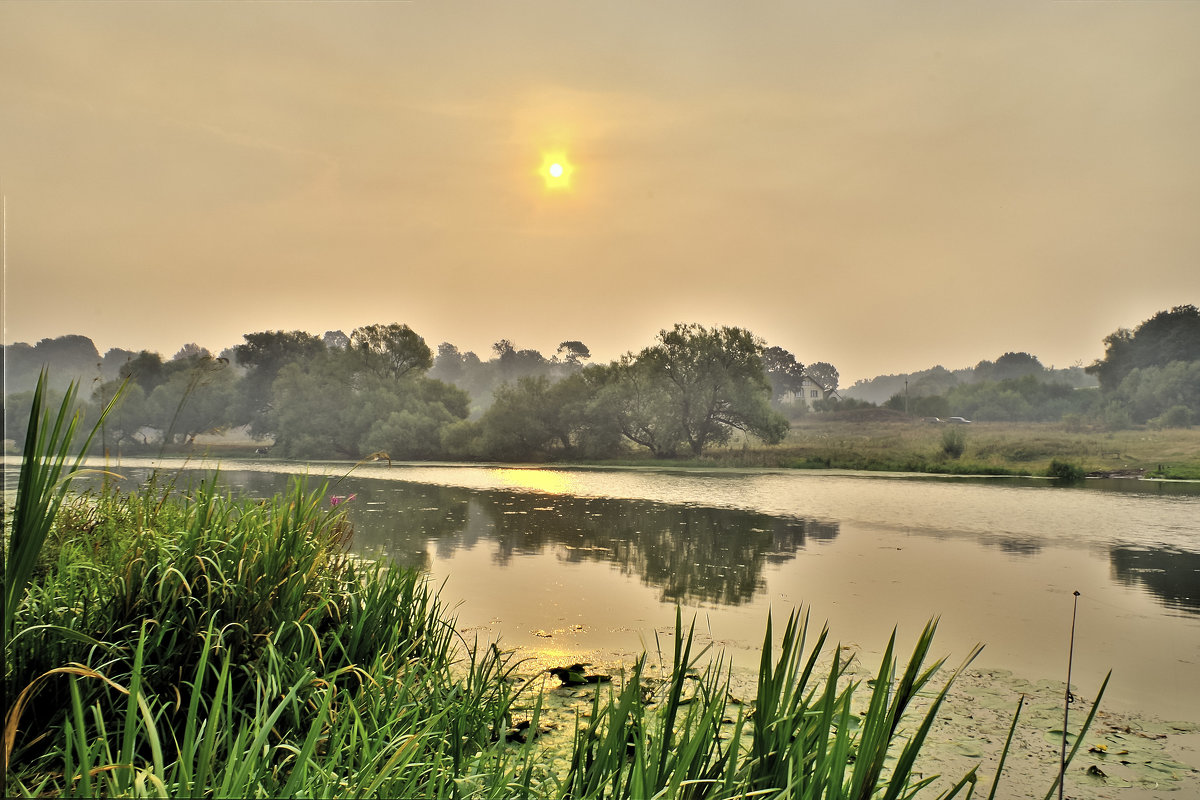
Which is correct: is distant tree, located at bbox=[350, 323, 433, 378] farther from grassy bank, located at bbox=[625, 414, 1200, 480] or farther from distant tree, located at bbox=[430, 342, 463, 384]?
distant tree, located at bbox=[430, 342, 463, 384]

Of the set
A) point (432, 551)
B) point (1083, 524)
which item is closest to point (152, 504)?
point (432, 551)

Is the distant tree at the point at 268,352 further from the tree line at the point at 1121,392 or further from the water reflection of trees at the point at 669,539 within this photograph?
the tree line at the point at 1121,392

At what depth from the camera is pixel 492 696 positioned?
11.6 ft

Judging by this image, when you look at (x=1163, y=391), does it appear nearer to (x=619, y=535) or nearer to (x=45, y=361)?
(x=619, y=535)

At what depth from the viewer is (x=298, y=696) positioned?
329 centimetres

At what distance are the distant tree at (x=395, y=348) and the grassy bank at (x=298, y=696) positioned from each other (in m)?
44.9

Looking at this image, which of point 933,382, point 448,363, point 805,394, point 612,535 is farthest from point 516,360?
point 612,535

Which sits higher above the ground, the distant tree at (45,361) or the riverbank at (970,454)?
the distant tree at (45,361)

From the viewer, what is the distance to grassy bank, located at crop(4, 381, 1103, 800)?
182 centimetres

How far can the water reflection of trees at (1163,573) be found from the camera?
8164 mm

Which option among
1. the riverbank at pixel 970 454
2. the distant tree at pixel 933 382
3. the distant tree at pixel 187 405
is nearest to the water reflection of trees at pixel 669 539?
the riverbank at pixel 970 454

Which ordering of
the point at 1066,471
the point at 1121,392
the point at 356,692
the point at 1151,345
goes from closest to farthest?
the point at 356,692, the point at 1066,471, the point at 1121,392, the point at 1151,345

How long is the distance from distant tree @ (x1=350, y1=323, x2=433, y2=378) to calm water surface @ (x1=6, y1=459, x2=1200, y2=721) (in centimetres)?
3127

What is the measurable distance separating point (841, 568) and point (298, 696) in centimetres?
802
